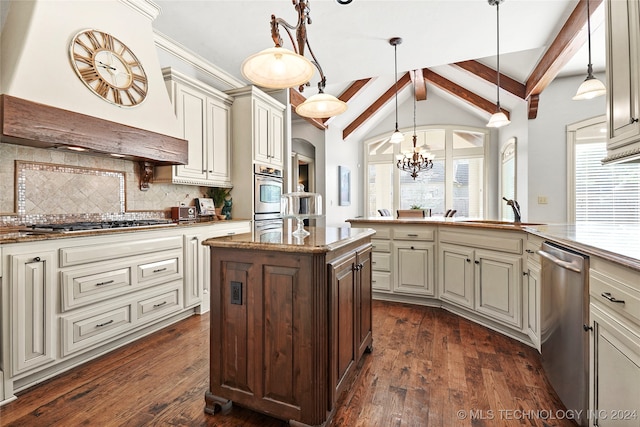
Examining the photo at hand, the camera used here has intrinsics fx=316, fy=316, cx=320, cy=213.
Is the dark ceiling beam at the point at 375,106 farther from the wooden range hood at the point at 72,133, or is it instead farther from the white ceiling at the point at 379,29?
the wooden range hood at the point at 72,133

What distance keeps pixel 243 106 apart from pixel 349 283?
2.89 m

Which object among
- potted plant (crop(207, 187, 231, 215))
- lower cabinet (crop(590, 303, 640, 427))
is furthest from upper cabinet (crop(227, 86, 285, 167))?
lower cabinet (crop(590, 303, 640, 427))

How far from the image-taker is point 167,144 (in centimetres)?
279

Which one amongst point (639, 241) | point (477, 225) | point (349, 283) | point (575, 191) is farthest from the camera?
point (575, 191)

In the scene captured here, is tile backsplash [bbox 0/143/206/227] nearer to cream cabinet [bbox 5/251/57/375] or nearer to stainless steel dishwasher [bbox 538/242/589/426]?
cream cabinet [bbox 5/251/57/375]

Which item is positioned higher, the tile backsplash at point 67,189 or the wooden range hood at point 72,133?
the wooden range hood at point 72,133

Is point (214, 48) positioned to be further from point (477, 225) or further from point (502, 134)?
point (502, 134)

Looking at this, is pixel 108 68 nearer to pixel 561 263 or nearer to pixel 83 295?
pixel 83 295

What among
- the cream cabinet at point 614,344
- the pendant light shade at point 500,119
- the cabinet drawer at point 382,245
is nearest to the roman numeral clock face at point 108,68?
the cabinet drawer at point 382,245

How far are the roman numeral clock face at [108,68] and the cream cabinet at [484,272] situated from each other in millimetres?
3007

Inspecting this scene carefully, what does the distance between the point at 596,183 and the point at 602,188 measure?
0.10 m

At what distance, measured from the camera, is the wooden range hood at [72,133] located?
1826mm

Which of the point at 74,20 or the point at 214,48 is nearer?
the point at 74,20

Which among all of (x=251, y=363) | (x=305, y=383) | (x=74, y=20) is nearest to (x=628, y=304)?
(x=305, y=383)
